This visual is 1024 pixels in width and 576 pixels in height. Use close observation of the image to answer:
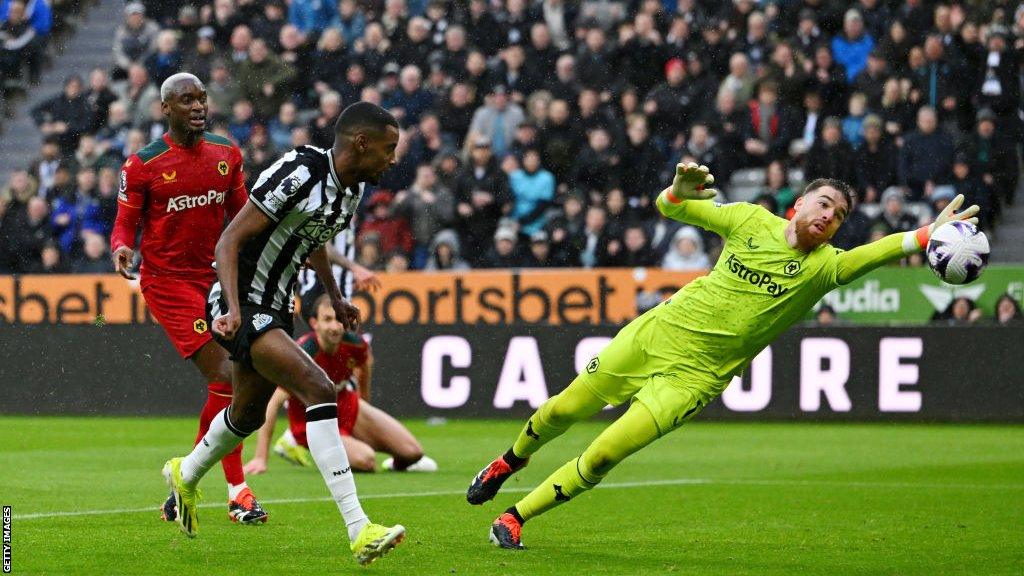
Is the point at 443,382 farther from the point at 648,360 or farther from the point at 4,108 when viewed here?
the point at 4,108

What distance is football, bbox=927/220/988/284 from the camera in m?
7.38

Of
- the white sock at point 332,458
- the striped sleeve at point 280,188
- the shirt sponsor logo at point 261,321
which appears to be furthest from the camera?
the shirt sponsor logo at point 261,321

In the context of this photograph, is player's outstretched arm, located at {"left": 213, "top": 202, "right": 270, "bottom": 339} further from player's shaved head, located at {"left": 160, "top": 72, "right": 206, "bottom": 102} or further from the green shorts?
player's shaved head, located at {"left": 160, "top": 72, "right": 206, "bottom": 102}

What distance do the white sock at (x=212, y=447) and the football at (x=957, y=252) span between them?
3.44 meters

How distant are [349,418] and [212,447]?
173 inches

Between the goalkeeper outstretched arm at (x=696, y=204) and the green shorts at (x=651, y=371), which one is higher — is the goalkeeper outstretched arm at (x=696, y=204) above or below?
above

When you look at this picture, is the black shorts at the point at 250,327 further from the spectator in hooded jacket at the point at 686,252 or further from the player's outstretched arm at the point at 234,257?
the spectator in hooded jacket at the point at 686,252

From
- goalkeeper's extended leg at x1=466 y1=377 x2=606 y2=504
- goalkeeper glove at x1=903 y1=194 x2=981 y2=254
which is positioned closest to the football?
goalkeeper glove at x1=903 y1=194 x2=981 y2=254

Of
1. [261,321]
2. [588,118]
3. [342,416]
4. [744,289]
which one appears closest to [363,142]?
[261,321]

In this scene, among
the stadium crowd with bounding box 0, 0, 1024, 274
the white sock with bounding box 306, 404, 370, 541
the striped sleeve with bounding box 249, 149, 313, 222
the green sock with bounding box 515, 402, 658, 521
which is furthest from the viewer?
the stadium crowd with bounding box 0, 0, 1024, 274

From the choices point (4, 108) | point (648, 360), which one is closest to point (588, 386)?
point (648, 360)

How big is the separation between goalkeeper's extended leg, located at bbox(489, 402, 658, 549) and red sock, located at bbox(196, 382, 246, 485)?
6.16ft

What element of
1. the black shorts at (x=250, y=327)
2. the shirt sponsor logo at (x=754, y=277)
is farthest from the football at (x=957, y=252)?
the black shorts at (x=250, y=327)

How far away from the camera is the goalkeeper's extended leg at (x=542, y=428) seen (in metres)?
8.02
